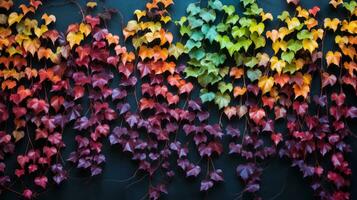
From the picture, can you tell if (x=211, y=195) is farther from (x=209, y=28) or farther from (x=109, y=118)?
(x=209, y=28)

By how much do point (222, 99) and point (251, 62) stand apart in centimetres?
31

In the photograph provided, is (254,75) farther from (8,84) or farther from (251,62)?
(8,84)

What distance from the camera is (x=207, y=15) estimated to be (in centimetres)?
262

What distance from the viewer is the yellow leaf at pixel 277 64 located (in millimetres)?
2588

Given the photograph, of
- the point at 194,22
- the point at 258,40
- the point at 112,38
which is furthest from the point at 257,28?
the point at 112,38

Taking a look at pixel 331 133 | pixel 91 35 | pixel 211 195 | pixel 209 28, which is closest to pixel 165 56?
pixel 209 28

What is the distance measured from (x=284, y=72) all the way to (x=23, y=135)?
70.1 inches

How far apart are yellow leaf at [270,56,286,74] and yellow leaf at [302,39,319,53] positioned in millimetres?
178

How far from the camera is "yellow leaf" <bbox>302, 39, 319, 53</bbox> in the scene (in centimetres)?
258

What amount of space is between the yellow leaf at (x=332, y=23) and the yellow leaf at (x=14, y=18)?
2.04m

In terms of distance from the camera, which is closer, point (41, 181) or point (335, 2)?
point (41, 181)

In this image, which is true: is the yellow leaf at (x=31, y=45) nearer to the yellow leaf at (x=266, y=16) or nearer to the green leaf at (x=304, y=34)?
the yellow leaf at (x=266, y=16)

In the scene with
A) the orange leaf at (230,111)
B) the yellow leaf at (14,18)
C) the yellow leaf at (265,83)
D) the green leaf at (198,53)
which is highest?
the yellow leaf at (14,18)

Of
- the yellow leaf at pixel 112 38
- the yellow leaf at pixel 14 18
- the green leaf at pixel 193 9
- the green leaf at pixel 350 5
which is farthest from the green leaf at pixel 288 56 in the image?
the yellow leaf at pixel 14 18
